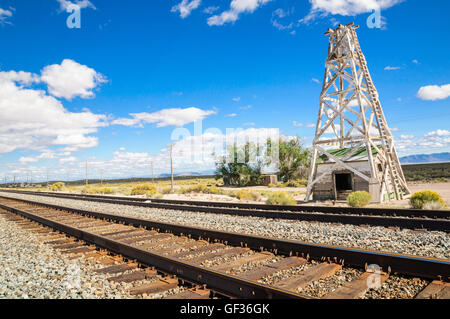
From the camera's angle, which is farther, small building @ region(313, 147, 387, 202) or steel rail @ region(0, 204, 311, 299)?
small building @ region(313, 147, 387, 202)

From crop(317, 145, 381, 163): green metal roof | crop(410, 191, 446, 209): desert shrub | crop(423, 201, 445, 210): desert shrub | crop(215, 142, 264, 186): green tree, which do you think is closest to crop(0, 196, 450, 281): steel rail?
crop(423, 201, 445, 210): desert shrub

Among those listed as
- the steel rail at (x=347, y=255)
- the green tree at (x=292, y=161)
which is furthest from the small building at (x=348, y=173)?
the green tree at (x=292, y=161)

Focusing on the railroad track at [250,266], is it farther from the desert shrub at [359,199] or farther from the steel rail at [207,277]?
the desert shrub at [359,199]

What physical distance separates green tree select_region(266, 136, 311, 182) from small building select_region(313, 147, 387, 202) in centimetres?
2590

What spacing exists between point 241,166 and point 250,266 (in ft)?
134

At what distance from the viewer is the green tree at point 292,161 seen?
4509cm

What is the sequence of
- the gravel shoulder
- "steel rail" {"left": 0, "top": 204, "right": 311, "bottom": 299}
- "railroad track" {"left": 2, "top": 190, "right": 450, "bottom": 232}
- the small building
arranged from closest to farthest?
1. "steel rail" {"left": 0, "top": 204, "right": 311, "bottom": 299}
2. the gravel shoulder
3. "railroad track" {"left": 2, "top": 190, "right": 450, "bottom": 232}
4. the small building

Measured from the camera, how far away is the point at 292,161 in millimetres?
45406

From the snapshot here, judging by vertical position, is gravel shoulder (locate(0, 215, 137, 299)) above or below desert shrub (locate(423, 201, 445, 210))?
below

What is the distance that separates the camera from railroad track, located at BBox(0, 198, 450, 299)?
3967 mm

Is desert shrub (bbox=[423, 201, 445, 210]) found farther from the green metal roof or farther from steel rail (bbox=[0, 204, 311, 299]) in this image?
steel rail (bbox=[0, 204, 311, 299])

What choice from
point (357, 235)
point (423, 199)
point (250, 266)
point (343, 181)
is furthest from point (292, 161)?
point (250, 266)

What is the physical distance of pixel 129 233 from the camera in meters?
8.90
